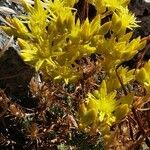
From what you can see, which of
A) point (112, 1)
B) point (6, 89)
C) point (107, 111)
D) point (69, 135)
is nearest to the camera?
point (107, 111)

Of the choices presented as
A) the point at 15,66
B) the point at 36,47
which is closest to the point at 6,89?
the point at 15,66

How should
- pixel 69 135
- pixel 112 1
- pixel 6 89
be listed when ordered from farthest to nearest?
1. pixel 6 89
2. pixel 69 135
3. pixel 112 1

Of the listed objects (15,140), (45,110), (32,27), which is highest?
(32,27)

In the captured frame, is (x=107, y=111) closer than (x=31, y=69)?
Yes

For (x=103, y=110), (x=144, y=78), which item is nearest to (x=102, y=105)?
(x=103, y=110)

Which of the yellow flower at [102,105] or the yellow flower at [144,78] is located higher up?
the yellow flower at [144,78]

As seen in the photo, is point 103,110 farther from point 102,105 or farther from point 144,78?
point 144,78

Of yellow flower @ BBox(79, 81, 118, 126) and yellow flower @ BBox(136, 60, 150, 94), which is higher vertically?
yellow flower @ BBox(136, 60, 150, 94)

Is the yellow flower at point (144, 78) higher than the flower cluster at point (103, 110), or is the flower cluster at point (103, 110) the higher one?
the yellow flower at point (144, 78)

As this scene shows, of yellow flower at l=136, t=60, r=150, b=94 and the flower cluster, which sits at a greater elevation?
yellow flower at l=136, t=60, r=150, b=94

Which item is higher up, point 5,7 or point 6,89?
point 5,7

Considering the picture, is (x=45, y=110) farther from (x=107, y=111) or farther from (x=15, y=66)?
(x=107, y=111)
